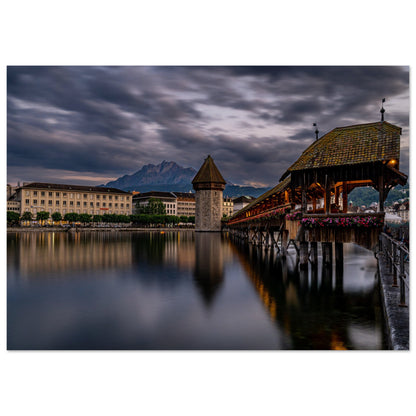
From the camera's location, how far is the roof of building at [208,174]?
85944 mm

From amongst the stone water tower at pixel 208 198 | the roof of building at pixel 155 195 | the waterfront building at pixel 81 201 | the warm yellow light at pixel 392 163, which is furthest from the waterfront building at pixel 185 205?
the warm yellow light at pixel 392 163

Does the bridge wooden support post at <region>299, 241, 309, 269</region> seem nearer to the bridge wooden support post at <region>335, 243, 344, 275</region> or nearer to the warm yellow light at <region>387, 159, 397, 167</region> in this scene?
the bridge wooden support post at <region>335, 243, 344, 275</region>

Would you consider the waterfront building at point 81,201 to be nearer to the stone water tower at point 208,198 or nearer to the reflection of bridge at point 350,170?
the stone water tower at point 208,198

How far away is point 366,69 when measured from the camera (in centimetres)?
927

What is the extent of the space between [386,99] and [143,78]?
19.7ft

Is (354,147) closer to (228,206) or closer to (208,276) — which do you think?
(208,276)

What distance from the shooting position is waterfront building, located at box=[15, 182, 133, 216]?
7356 centimetres

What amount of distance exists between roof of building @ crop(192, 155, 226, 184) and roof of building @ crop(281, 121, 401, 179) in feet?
230

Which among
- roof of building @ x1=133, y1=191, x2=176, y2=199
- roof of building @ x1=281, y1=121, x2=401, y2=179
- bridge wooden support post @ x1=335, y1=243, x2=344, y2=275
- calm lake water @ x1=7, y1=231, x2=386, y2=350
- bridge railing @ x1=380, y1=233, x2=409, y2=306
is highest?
roof of building @ x1=133, y1=191, x2=176, y2=199

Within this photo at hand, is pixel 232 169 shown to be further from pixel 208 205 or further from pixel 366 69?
pixel 208 205

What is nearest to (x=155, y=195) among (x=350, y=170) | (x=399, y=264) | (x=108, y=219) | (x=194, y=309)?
(x=108, y=219)

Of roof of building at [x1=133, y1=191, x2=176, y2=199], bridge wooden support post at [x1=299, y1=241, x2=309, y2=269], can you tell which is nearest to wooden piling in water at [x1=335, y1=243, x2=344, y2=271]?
bridge wooden support post at [x1=299, y1=241, x2=309, y2=269]

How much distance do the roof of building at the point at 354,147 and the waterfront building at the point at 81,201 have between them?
185ft

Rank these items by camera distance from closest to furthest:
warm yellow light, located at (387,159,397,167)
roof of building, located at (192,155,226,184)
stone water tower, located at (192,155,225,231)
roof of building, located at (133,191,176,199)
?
warm yellow light, located at (387,159,397,167) < stone water tower, located at (192,155,225,231) < roof of building, located at (192,155,226,184) < roof of building, located at (133,191,176,199)
